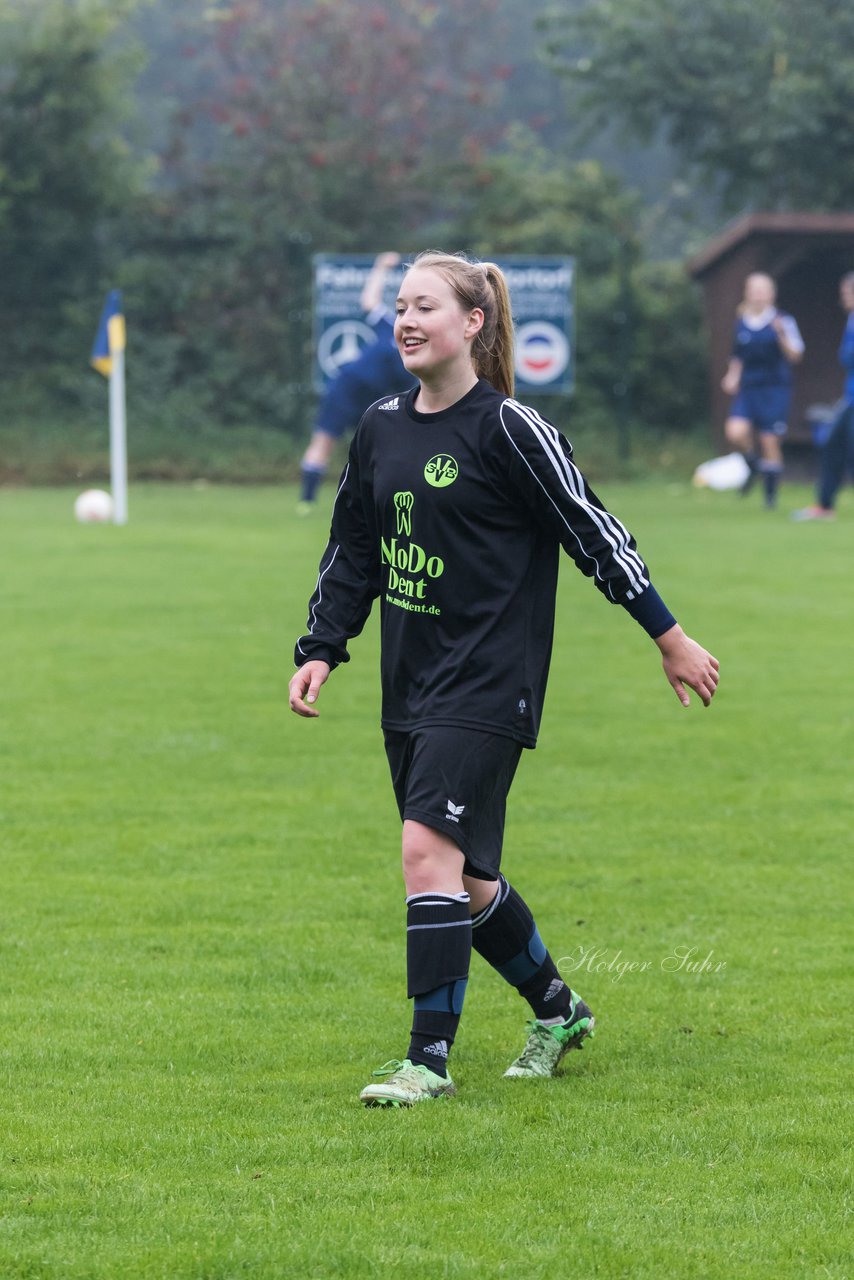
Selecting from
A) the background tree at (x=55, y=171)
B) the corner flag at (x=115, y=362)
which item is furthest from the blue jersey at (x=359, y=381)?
the background tree at (x=55, y=171)

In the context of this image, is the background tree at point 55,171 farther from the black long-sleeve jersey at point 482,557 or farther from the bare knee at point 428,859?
the bare knee at point 428,859

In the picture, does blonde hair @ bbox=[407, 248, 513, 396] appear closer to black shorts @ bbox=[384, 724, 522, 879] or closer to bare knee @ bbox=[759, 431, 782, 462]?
black shorts @ bbox=[384, 724, 522, 879]

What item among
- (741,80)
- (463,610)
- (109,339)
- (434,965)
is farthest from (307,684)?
(741,80)

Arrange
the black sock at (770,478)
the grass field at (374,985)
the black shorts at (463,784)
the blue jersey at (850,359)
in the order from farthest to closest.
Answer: the black sock at (770,478) → the blue jersey at (850,359) → the black shorts at (463,784) → the grass field at (374,985)

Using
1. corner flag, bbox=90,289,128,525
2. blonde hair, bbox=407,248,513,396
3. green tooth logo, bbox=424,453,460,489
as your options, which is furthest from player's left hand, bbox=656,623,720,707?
corner flag, bbox=90,289,128,525

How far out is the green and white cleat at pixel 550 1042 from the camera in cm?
429

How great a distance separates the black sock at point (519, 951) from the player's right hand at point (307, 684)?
59 cm

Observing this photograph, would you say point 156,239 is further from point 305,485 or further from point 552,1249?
point 552,1249

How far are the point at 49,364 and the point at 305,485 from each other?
9.77m

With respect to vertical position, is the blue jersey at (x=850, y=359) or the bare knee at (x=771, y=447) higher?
the blue jersey at (x=850, y=359)

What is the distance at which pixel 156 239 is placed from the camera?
97.2ft

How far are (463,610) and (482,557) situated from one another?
12 cm

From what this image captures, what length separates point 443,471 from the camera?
420 cm

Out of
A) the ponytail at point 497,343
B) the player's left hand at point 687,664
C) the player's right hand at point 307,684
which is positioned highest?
the ponytail at point 497,343
